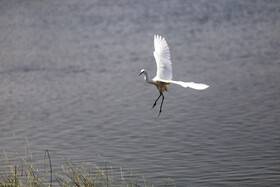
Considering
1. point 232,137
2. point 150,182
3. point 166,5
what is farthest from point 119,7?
point 150,182

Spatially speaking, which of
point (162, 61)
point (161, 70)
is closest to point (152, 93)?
point (162, 61)

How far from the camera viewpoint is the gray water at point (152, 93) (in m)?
8.99

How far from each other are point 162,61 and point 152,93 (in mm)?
5407

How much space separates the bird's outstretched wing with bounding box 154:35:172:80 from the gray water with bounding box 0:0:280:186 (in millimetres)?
1640

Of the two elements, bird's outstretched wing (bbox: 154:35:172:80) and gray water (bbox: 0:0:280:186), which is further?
→ gray water (bbox: 0:0:280:186)

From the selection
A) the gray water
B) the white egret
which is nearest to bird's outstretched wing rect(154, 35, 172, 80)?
the white egret

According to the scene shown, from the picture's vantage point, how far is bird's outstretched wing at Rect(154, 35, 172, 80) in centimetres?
783

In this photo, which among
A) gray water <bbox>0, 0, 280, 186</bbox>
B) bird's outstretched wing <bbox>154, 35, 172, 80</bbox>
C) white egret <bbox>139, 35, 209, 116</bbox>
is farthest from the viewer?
gray water <bbox>0, 0, 280, 186</bbox>

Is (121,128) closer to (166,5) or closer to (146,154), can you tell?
(146,154)

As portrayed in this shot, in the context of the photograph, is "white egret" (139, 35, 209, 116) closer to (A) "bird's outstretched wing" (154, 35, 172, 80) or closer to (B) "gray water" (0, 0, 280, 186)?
(A) "bird's outstretched wing" (154, 35, 172, 80)

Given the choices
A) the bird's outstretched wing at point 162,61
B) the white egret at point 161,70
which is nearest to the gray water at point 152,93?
the white egret at point 161,70

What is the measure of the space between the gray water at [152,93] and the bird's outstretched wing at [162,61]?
1640 mm

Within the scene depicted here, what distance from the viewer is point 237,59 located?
16906 millimetres

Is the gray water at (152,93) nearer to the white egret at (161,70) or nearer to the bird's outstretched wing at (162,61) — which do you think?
the white egret at (161,70)
